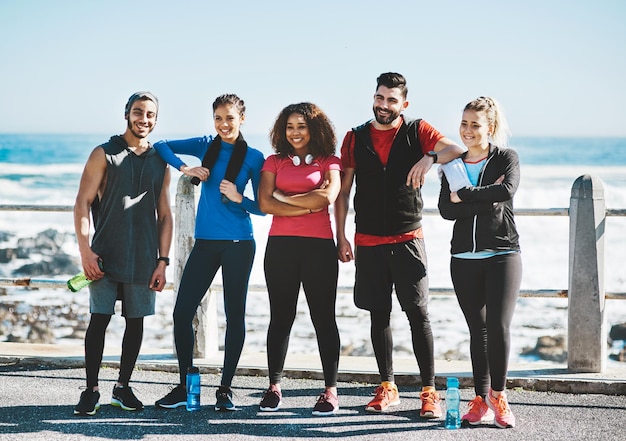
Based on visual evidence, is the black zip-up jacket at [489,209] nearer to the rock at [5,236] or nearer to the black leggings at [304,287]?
the black leggings at [304,287]

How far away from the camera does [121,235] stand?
16.1ft

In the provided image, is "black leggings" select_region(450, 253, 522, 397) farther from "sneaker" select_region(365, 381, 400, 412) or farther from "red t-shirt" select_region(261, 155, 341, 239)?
"red t-shirt" select_region(261, 155, 341, 239)

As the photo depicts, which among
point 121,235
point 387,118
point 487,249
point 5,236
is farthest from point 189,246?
point 5,236

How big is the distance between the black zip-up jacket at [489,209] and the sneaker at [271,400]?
1.40 m

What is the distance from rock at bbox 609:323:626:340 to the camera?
10.7 meters

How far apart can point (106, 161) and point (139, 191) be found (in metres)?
0.27

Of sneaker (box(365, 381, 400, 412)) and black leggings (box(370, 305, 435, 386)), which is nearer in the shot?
black leggings (box(370, 305, 435, 386))

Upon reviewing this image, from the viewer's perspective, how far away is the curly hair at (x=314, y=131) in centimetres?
501

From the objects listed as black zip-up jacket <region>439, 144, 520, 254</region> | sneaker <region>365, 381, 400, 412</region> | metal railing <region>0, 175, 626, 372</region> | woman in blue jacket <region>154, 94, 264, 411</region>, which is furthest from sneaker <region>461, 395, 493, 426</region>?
woman in blue jacket <region>154, 94, 264, 411</region>

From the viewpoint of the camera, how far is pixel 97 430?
4637 millimetres

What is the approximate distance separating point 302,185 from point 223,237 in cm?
57

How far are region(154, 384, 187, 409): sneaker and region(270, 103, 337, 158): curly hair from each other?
1.58 meters

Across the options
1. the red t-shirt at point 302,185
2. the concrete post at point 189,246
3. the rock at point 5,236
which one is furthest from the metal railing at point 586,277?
the rock at point 5,236

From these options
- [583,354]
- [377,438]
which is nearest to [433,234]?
[583,354]
